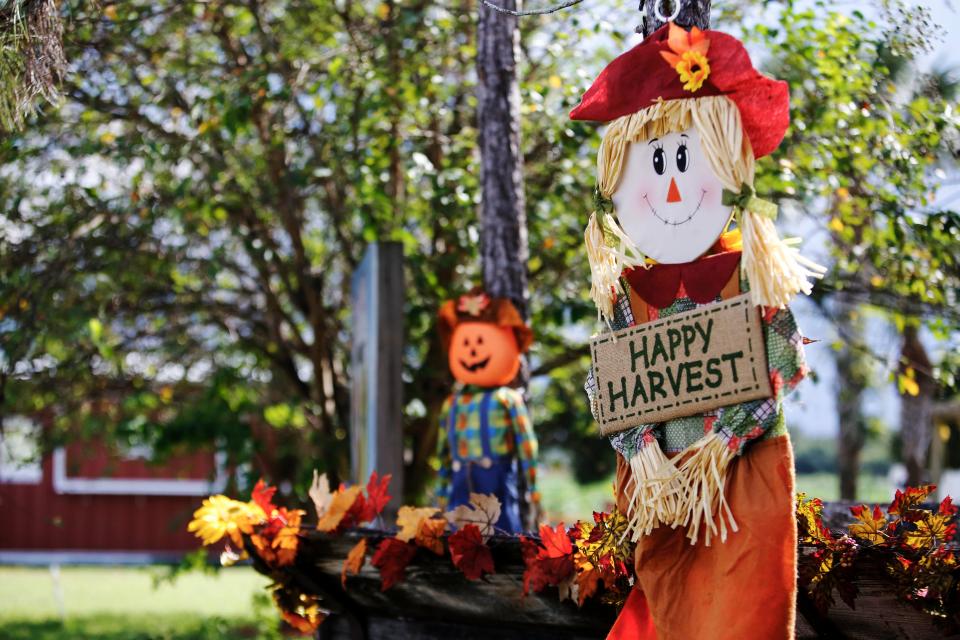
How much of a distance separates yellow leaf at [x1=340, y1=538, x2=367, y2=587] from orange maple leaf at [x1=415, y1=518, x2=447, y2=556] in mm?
257

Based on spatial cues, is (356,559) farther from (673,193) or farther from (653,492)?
(673,193)

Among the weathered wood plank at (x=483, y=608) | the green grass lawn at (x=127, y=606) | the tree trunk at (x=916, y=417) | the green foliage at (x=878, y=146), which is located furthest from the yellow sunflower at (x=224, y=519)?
the tree trunk at (x=916, y=417)

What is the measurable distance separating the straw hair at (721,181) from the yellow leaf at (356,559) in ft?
4.44

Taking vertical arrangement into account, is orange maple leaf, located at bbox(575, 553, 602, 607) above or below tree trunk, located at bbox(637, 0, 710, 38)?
below

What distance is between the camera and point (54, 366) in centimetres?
710

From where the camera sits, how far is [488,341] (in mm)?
5254

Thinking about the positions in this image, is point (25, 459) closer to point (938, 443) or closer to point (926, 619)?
point (926, 619)

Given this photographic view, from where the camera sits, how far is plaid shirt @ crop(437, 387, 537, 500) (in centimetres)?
521

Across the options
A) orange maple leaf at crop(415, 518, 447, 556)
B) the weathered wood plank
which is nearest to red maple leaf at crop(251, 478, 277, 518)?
the weathered wood plank

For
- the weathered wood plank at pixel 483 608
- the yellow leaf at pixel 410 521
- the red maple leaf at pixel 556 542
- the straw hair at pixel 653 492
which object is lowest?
the weathered wood plank at pixel 483 608

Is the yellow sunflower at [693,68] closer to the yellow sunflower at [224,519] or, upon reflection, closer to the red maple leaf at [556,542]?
the red maple leaf at [556,542]

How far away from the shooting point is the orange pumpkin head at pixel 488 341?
5.24 meters

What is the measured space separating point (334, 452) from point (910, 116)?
410 cm

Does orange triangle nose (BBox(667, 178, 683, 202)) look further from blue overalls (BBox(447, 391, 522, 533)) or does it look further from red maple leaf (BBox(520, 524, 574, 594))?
blue overalls (BBox(447, 391, 522, 533))
